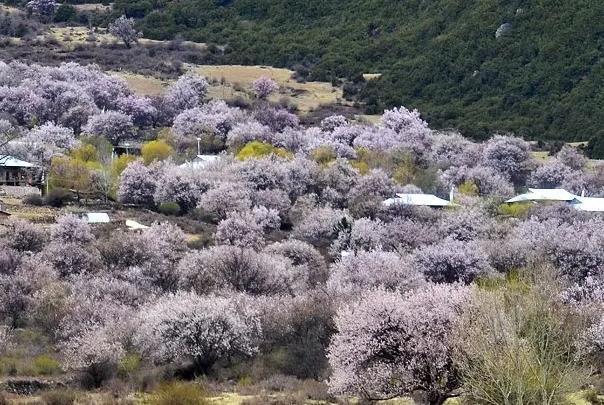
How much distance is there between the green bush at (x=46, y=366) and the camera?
97.2ft

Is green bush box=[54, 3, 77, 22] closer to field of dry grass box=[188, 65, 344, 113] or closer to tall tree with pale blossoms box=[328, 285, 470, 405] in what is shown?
field of dry grass box=[188, 65, 344, 113]

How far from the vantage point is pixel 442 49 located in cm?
9900

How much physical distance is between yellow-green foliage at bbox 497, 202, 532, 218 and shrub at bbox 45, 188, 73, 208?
20423mm

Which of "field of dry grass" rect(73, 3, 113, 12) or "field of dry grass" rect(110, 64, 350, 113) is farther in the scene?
"field of dry grass" rect(73, 3, 113, 12)

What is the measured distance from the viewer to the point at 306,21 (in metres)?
118

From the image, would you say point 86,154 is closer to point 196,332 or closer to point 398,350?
point 196,332

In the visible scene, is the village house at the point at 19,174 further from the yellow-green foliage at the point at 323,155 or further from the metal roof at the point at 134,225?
the yellow-green foliage at the point at 323,155

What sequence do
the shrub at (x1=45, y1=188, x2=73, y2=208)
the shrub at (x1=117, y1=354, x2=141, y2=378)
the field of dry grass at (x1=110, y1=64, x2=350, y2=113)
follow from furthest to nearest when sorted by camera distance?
1. the field of dry grass at (x1=110, y1=64, x2=350, y2=113)
2. the shrub at (x1=45, y1=188, x2=73, y2=208)
3. the shrub at (x1=117, y1=354, x2=141, y2=378)

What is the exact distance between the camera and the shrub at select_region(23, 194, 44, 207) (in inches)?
2100

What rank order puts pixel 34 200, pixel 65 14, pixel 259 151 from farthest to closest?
pixel 65 14, pixel 259 151, pixel 34 200

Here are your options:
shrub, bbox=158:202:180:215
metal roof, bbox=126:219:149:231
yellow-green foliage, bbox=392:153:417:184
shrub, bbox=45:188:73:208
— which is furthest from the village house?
yellow-green foliage, bbox=392:153:417:184

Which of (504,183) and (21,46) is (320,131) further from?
(21,46)

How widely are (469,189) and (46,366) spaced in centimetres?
3921

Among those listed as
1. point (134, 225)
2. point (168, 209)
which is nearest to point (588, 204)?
point (168, 209)
